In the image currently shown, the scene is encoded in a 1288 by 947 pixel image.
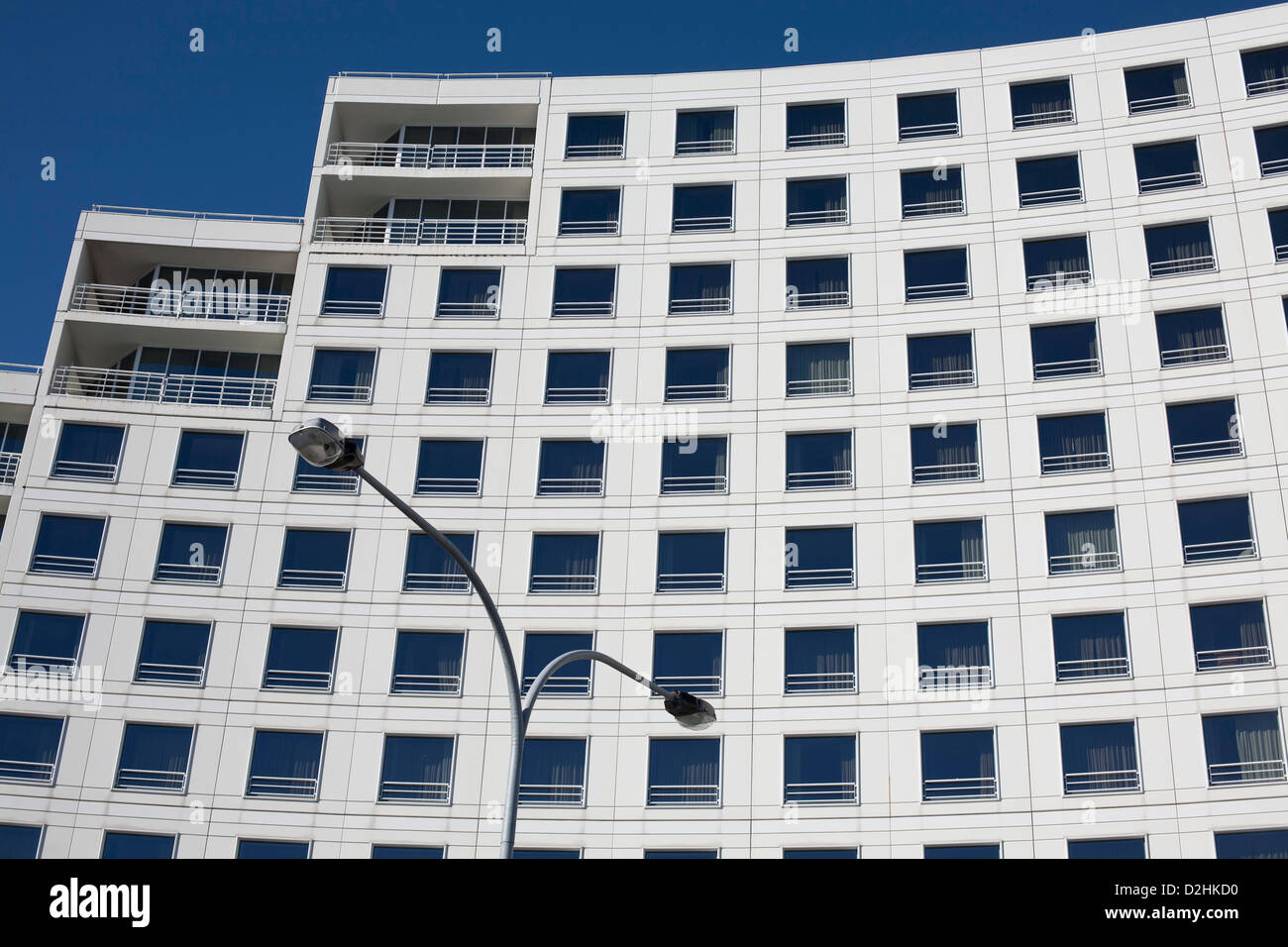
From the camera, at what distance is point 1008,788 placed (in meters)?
33.0

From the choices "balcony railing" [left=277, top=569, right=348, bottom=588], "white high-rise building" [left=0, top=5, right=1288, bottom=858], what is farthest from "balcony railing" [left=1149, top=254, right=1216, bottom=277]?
"balcony railing" [left=277, top=569, right=348, bottom=588]

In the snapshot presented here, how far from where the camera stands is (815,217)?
136 ft

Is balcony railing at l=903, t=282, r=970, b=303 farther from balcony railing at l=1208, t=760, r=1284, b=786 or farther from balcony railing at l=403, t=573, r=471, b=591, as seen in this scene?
balcony railing at l=403, t=573, r=471, b=591

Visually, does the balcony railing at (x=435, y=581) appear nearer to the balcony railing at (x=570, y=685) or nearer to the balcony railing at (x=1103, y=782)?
the balcony railing at (x=570, y=685)

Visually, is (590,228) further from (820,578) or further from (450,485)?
(820,578)

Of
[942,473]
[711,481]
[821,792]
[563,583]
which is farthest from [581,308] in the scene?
[821,792]

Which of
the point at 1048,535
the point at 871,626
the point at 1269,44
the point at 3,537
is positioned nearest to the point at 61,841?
the point at 3,537

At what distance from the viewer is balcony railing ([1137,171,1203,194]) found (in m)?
39.1

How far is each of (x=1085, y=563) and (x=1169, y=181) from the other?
42.0ft

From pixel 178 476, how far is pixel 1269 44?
120ft

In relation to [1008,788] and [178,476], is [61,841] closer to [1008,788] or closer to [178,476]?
[178,476]

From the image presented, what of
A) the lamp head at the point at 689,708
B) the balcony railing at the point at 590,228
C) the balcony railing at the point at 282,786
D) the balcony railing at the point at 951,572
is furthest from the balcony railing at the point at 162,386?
the lamp head at the point at 689,708
